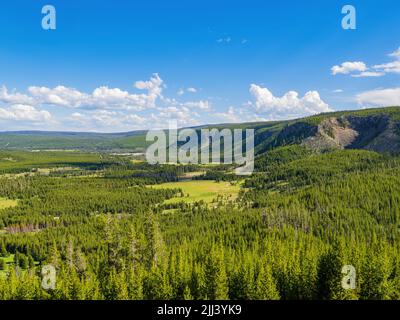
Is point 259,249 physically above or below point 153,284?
below

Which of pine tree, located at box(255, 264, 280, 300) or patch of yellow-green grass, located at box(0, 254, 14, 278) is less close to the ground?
pine tree, located at box(255, 264, 280, 300)

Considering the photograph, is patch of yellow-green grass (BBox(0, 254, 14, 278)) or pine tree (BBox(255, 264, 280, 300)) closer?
pine tree (BBox(255, 264, 280, 300))

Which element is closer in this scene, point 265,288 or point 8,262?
point 265,288

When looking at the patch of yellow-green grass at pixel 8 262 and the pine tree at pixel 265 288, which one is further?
the patch of yellow-green grass at pixel 8 262

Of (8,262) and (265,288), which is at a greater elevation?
(265,288)

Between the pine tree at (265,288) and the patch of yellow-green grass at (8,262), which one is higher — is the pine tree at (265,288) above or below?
above

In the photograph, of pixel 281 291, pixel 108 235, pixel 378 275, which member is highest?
pixel 108 235

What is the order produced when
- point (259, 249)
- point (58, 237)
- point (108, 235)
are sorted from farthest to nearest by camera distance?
point (58, 237), point (259, 249), point (108, 235)
